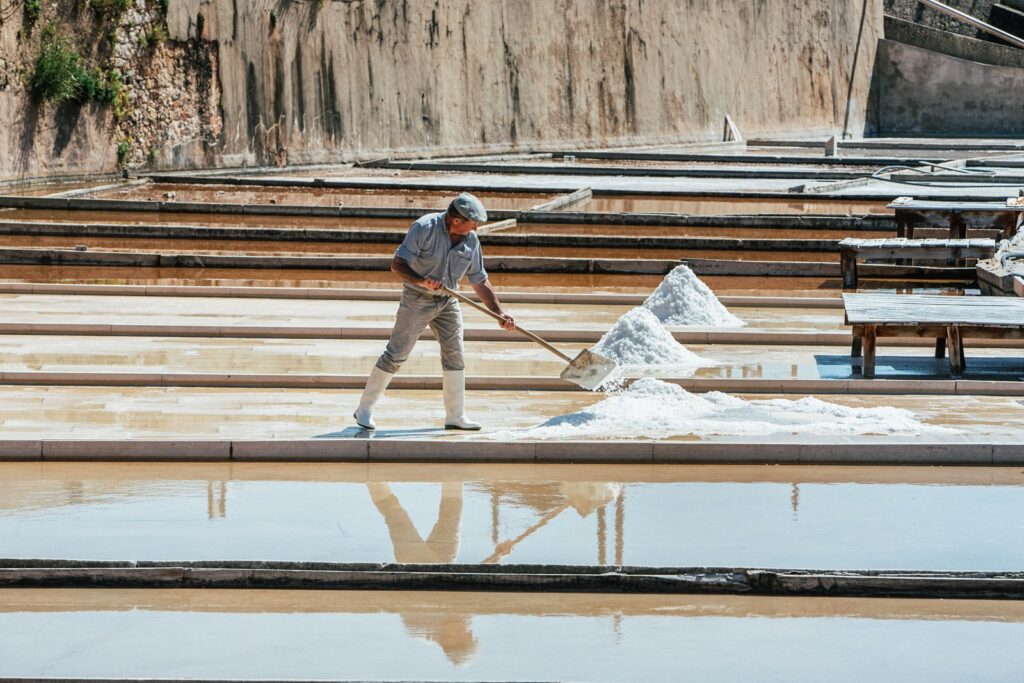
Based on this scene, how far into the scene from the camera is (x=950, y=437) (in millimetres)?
6934

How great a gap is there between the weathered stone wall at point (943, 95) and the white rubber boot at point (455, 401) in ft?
117

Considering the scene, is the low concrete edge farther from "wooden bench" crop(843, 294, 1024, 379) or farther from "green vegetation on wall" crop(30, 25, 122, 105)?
"green vegetation on wall" crop(30, 25, 122, 105)

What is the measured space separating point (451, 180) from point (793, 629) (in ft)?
54.1

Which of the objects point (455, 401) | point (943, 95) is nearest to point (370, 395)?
point (455, 401)

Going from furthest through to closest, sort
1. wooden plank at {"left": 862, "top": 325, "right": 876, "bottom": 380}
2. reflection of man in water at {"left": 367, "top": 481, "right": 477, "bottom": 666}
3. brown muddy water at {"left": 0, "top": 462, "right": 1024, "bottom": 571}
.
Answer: wooden plank at {"left": 862, "top": 325, "right": 876, "bottom": 380}, brown muddy water at {"left": 0, "top": 462, "right": 1024, "bottom": 571}, reflection of man in water at {"left": 367, "top": 481, "right": 477, "bottom": 666}

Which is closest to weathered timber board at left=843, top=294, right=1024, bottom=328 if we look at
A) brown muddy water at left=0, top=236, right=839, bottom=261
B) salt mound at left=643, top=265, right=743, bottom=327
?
salt mound at left=643, top=265, right=743, bottom=327

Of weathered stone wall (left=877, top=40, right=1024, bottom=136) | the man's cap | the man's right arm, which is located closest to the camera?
the man's cap

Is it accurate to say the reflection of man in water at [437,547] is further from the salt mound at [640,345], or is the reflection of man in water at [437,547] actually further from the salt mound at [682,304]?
the salt mound at [682,304]

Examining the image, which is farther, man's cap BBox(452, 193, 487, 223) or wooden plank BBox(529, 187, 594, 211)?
wooden plank BBox(529, 187, 594, 211)

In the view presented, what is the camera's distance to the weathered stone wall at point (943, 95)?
39.8 m

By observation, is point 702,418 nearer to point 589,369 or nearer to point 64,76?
point 589,369

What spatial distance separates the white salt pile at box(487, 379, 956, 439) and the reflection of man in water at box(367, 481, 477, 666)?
0.98 meters

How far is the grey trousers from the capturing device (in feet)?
22.5

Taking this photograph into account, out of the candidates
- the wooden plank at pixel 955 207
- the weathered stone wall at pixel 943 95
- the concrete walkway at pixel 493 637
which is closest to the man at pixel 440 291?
the concrete walkway at pixel 493 637
